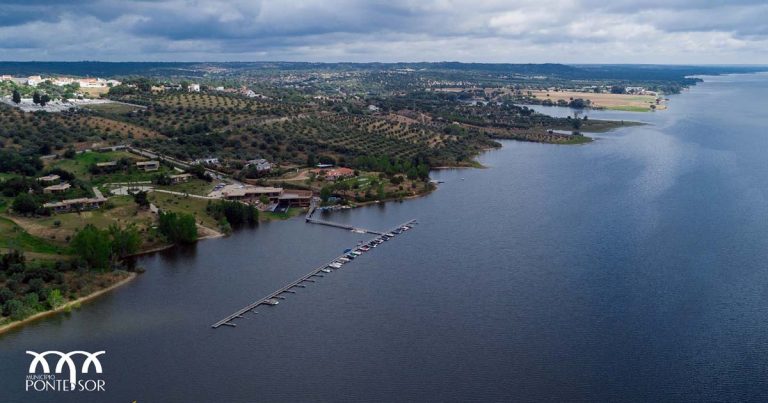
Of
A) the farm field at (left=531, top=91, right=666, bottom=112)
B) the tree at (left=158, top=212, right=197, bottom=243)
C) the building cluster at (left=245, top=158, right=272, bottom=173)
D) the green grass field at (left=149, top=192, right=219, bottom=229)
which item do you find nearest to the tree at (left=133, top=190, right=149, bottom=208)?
the green grass field at (left=149, top=192, right=219, bottom=229)

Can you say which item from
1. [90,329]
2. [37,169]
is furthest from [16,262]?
[37,169]

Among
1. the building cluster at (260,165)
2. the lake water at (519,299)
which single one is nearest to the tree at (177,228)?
the lake water at (519,299)

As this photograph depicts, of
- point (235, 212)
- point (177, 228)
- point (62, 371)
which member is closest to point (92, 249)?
point (177, 228)

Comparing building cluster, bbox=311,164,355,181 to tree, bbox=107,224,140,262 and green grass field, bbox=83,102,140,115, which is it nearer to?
tree, bbox=107,224,140,262

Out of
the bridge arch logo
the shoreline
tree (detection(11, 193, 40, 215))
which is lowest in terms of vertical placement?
the bridge arch logo

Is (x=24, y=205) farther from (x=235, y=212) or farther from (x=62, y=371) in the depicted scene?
(x=62, y=371)

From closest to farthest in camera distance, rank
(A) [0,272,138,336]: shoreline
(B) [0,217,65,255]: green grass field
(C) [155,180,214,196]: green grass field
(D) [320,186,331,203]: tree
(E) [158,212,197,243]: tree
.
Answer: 1. (A) [0,272,138,336]: shoreline
2. (B) [0,217,65,255]: green grass field
3. (E) [158,212,197,243]: tree
4. (C) [155,180,214,196]: green grass field
5. (D) [320,186,331,203]: tree
